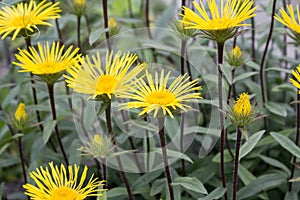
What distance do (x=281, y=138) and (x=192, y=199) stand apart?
259 mm

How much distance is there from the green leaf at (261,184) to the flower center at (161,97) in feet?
1.28

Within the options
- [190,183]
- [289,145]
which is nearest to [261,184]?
[289,145]

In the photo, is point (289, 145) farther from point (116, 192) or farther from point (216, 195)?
point (116, 192)

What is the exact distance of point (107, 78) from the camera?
3.11ft

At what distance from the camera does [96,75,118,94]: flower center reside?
92 cm

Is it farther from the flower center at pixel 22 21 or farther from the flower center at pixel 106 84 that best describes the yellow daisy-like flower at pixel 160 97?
the flower center at pixel 22 21

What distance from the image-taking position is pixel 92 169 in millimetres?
1324

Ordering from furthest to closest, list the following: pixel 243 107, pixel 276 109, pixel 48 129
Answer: pixel 276 109 → pixel 48 129 → pixel 243 107

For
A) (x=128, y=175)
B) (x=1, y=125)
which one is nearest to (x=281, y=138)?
(x=128, y=175)

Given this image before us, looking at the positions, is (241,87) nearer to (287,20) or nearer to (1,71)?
(287,20)

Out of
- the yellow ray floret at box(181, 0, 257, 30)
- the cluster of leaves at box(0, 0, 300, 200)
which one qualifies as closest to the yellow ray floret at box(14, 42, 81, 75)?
the cluster of leaves at box(0, 0, 300, 200)

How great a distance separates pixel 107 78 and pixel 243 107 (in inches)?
9.8

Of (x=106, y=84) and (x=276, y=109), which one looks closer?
(x=106, y=84)

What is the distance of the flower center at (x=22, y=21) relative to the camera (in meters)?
1.06
